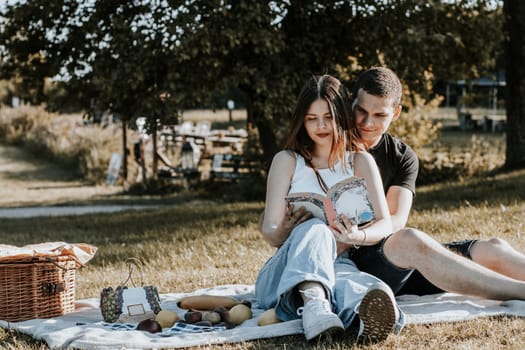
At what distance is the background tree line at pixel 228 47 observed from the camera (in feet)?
27.6

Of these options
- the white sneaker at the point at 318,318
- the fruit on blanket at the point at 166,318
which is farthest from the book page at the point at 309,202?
the fruit on blanket at the point at 166,318

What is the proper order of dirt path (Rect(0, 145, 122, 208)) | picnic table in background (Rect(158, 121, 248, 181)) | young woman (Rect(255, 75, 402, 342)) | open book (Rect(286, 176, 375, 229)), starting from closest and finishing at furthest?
young woman (Rect(255, 75, 402, 342)) → open book (Rect(286, 176, 375, 229)) → picnic table in background (Rect(158, 121, 248, 181)) → dirt path (Rect(0, 145, 122, 208))

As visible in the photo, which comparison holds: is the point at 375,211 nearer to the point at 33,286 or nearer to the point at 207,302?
the point at 207,302

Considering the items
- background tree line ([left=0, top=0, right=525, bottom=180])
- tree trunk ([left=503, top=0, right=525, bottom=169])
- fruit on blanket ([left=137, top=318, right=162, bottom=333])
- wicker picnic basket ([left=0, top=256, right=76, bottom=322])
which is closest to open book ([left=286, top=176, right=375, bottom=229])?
A: fruit on blanket ([left=137, top=318, right=162, bottom=333])

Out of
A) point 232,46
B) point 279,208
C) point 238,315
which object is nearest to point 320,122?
point 279,208

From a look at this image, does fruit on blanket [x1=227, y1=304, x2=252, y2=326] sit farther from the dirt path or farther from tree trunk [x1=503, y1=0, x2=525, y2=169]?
the dirt path

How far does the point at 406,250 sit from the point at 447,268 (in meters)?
0.21

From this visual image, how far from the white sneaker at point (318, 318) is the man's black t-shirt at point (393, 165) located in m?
1.02

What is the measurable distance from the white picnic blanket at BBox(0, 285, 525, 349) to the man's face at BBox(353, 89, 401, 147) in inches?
36.9

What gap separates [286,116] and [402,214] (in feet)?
19.3

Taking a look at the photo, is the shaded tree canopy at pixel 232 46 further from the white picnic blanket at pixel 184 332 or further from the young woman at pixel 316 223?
the white picnic blanket at pixel 184 332

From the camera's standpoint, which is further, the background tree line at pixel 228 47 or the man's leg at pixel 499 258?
the background tree line at pixel 228 47

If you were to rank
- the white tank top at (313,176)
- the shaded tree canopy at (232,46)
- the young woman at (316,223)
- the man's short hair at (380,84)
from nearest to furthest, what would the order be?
1. the young woman at (316,223)
2. the white tank top at (313,176)
3. the man's short hair at (380,84)
4. the shaded tree canopy at (232,46)

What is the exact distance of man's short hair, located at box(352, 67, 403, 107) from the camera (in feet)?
12.7
